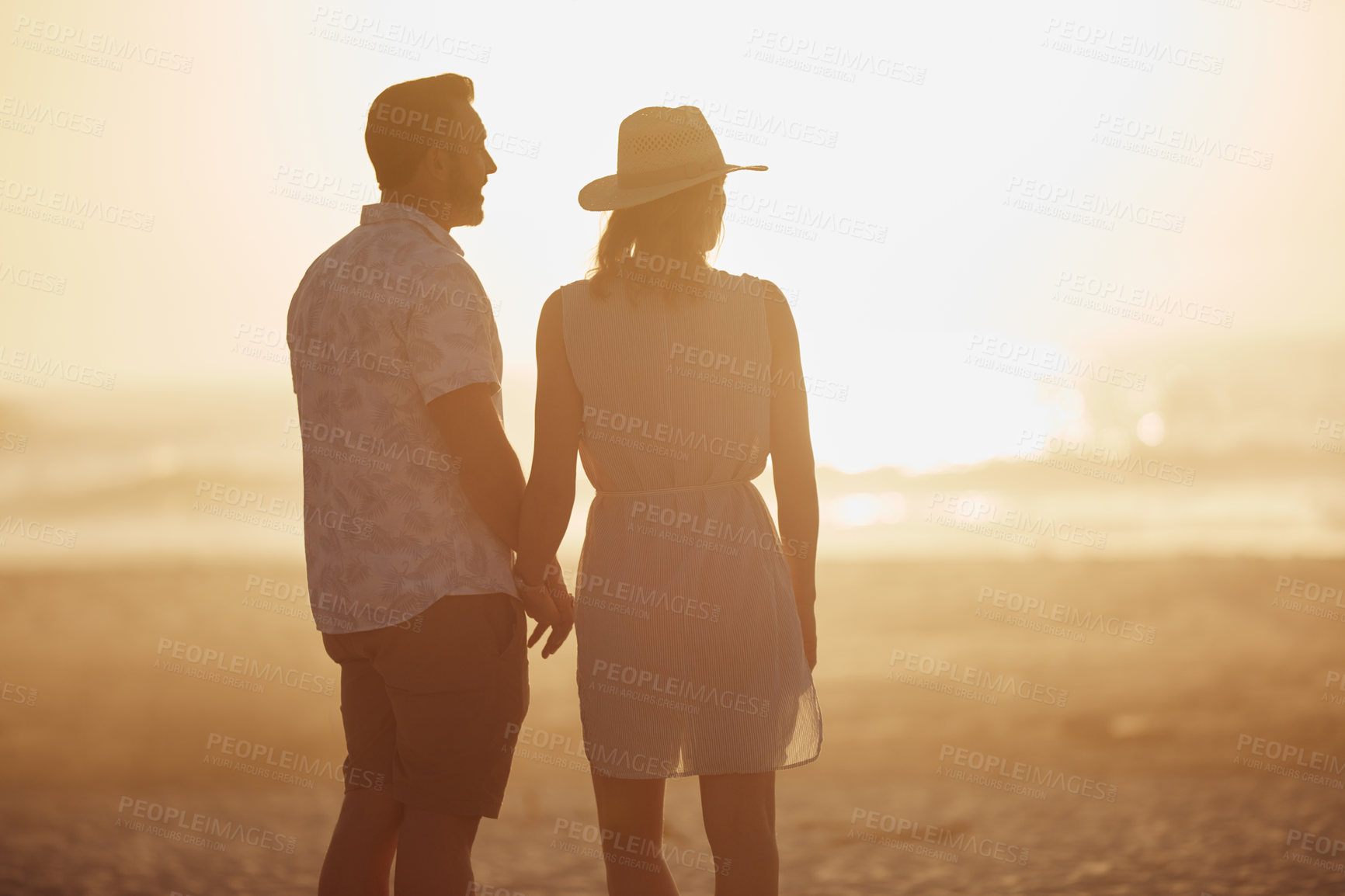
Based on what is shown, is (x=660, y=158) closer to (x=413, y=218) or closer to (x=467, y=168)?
(x=467, y=168)

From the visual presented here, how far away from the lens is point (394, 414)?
2324 mm

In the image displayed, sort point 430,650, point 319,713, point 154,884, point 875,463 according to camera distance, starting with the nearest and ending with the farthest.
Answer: point 430,650
point 154,884
point 319,713
point 875,463

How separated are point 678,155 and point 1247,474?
59.8 feet

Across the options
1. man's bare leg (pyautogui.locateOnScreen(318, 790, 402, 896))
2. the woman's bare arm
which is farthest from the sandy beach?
the woman's bare arm

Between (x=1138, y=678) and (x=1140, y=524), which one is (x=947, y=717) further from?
(x=1140, y=524)

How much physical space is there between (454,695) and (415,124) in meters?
1.25

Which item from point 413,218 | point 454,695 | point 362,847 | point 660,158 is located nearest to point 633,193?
point 660,158

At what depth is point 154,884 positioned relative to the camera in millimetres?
3824

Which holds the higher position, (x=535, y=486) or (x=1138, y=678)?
(x=535, y=486)

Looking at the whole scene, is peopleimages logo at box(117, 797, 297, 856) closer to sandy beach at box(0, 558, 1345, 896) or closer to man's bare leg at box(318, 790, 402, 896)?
sandy beach at box(0, 558, 1345, 896)

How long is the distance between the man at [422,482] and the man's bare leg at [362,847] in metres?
0.15

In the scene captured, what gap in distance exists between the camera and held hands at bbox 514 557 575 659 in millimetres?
2449

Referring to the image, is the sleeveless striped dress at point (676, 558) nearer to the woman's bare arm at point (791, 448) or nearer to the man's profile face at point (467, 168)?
the woman's bare arm at point (791, 448)

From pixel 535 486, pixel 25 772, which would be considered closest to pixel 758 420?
pixel 535 486
